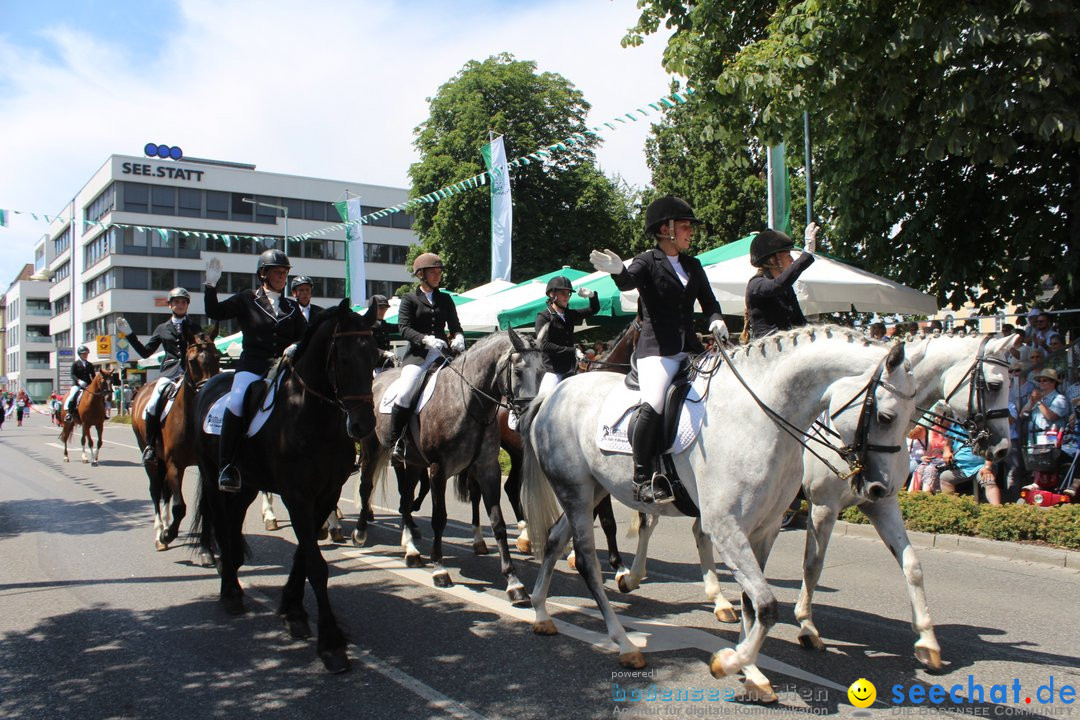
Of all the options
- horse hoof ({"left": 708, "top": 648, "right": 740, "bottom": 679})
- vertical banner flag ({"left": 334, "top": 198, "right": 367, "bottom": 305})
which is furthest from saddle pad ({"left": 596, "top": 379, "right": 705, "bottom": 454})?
vertical banner flag ({"left": 334, "top": 198, "right": 367, "bottom": 305})

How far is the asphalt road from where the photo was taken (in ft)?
14.4

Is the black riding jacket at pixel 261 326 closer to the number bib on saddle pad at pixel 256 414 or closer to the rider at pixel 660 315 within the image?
the number bib on saddle pad at pixel 256 414

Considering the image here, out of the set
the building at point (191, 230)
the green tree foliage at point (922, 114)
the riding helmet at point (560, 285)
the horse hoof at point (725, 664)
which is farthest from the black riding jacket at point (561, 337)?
the building at point (191, 230)

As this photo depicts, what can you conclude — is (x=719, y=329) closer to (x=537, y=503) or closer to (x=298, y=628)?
(x=537, y=503)

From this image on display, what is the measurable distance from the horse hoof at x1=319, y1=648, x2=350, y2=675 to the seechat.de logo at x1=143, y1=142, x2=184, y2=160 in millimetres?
57371

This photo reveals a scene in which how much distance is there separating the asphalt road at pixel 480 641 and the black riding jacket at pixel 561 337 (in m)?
2.19

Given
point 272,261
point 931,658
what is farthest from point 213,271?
point 931,658

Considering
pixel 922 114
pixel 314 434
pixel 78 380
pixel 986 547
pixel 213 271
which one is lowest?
pixel 986 547

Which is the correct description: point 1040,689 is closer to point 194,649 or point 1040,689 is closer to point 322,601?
point 322,601

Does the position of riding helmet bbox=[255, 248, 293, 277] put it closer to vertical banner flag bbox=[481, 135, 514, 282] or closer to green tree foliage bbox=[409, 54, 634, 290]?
vertical banner flag bbox=[481, 135, 514, 282]

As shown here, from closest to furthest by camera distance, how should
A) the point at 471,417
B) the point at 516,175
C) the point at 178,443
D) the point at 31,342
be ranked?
the point at 471,417 < the point at 178,443 < the point at 516,175 < the point at 31,342

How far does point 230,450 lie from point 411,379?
2.18 meters

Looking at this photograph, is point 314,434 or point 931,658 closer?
point 931,658

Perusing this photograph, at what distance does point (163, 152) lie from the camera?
190 feet
